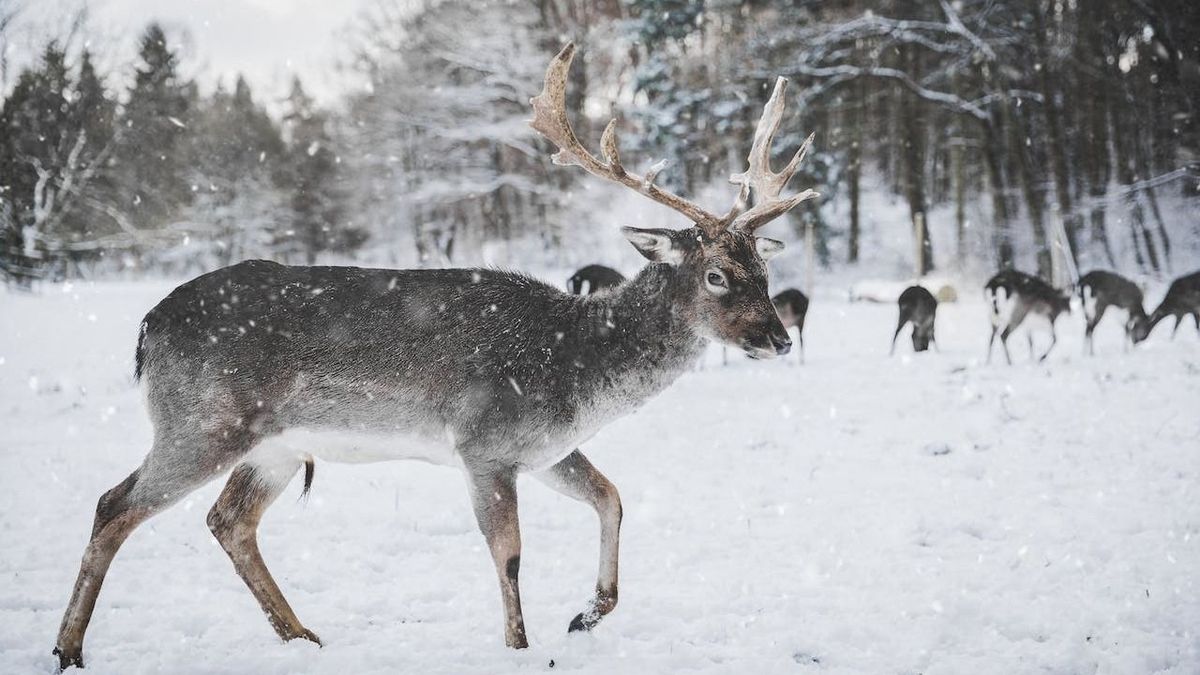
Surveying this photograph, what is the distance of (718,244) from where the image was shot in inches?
144

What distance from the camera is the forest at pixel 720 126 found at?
16.7 metres

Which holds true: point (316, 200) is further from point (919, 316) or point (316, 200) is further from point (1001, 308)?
point (1001, 308)

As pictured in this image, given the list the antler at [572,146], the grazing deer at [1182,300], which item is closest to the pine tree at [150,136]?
the antler at [572,146]


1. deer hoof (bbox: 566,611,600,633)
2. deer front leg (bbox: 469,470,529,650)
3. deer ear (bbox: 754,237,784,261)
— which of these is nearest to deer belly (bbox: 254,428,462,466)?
deer front leg (bbox: 469,470,529,650)

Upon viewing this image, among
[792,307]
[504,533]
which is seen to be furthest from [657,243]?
[792,307]

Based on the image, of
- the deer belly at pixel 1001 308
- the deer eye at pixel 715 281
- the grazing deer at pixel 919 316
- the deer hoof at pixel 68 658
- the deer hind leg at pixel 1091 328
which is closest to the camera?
the deer hoof at pixel 68 658

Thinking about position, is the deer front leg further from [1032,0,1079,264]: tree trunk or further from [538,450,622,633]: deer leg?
[1032,0,1079,264]: tree trunk

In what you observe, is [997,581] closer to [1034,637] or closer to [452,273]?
[1034,637]

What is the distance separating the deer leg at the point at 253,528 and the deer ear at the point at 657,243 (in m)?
1.91

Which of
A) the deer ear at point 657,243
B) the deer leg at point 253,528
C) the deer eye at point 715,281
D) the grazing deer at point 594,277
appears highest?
the grazing deer at point 594,277

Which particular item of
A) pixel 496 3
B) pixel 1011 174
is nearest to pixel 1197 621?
pixel 496 3

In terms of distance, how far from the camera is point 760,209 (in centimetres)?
394

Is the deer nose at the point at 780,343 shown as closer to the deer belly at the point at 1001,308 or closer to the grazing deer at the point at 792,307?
the grazing deer at the point at 792,307

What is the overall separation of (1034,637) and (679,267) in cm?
221
